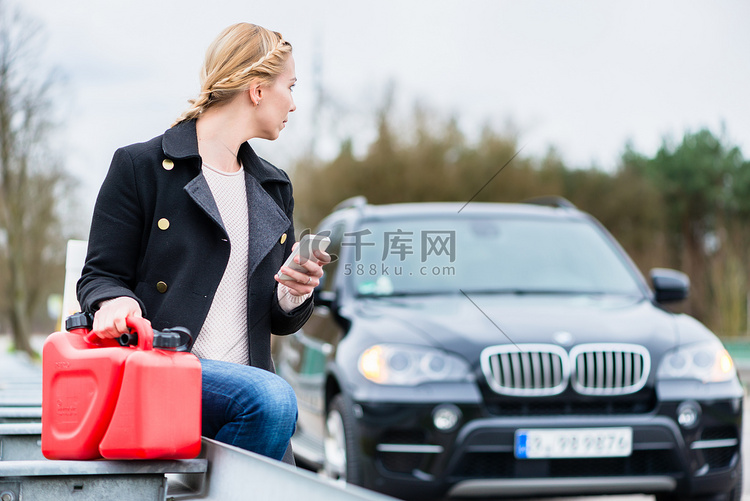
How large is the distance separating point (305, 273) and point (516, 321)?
255cm

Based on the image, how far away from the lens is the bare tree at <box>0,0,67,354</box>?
22141mm

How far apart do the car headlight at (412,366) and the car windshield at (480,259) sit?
36.1 inches

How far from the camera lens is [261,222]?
2.66 meters

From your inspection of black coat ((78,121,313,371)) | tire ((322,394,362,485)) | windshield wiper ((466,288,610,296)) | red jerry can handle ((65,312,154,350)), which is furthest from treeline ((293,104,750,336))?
red jerry can handle ((65,312,154,350))

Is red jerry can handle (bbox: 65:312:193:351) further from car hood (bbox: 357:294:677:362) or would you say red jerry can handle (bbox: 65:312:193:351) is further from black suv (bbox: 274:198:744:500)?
car hood (bbox: 357:294:677:362)

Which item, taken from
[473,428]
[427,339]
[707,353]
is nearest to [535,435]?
[473,428]

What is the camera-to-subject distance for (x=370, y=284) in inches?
224

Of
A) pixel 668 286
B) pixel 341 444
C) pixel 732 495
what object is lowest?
pixel 732 495

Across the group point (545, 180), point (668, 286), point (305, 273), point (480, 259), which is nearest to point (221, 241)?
point (305, 273)

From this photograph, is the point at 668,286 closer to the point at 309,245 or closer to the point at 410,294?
the point at 410,294

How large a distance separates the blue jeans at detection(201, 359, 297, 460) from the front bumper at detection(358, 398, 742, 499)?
2162 millimetres

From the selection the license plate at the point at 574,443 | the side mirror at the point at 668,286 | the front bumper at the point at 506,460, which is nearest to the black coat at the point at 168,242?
the front bumper at the point at 506,460

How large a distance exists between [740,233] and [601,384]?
21.5 meters

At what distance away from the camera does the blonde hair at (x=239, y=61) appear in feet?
8.57
